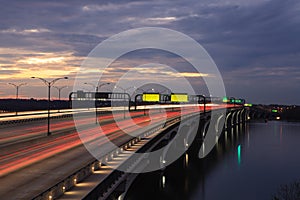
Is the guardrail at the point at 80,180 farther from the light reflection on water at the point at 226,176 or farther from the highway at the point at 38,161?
the light reflection on water at the point at 226,176

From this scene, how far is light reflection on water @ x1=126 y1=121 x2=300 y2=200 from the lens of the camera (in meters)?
52.6

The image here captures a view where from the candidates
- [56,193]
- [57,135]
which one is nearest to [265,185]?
[57,135]

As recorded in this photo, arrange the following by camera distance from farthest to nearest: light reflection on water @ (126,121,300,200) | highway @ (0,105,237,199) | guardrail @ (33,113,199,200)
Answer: light reflection on water @ (126,121,300,200), highway @ (0,105,237,199), guardrail @ (33,113,199,200)

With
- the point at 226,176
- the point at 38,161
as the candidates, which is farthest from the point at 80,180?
the point at 226,176

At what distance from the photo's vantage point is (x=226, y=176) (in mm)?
67375

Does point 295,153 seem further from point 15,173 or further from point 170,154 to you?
point 15,173

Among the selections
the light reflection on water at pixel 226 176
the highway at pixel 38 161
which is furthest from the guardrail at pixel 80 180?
the light reflection on water at pixel 226 176

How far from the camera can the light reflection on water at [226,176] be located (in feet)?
172

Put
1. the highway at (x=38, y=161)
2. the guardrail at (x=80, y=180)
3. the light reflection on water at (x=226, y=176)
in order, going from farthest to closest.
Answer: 1. the light reflection on water at (x=226, y=176)
2. the highway at (x=38, y=161)
3. the guardrail at (x=80, y=180)

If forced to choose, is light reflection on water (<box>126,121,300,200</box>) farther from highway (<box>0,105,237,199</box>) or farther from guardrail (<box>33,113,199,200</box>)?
guardrail (<box>33,113,199,200</box>)

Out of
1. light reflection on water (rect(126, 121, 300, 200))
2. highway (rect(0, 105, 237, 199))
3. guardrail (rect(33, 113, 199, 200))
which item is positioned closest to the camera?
guardrail (rect(33, 113, 199, 200))

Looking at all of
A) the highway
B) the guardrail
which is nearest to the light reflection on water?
the highway

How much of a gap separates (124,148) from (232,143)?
78.2 metres

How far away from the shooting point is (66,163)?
35.5m
